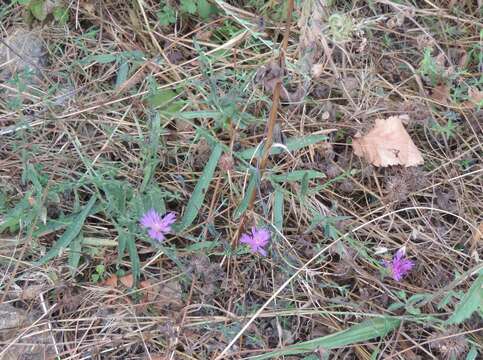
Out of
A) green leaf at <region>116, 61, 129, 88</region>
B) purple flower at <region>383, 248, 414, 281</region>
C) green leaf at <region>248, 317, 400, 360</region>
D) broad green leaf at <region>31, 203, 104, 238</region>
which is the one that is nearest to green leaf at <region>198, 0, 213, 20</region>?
green leaf at <region>116, 61, 129, 88</region>

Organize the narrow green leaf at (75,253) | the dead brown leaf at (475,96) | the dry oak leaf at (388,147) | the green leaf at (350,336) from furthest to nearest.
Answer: the dead brown leaf at (475,96)
the dry oak leaf at (388,147)
the narrow green leaf at (75,253)
the green leaf at (350,336)

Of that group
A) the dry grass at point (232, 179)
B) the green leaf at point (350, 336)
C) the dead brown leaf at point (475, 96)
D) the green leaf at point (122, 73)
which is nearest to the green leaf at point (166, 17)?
the dry grass at point (232, 179)

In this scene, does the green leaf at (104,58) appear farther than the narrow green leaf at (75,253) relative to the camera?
Yes

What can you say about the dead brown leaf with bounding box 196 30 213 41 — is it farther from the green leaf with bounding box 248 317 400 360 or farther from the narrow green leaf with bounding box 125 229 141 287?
the green leaf with bounding box 248 317 400 360

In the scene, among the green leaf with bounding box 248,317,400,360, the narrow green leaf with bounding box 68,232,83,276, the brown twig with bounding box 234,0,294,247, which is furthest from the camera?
the narrow green leaf with bounding box 68,232,83,276

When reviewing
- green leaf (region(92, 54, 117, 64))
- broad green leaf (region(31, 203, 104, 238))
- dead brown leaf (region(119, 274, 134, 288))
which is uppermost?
green leaf (region(92, 54, 117, 64))

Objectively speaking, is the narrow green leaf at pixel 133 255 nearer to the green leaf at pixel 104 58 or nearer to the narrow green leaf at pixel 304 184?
the narrow green leaf at pixel 304 184

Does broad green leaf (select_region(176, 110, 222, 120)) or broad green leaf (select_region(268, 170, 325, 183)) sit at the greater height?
broad green leaf (select_region(176, 110, 222, 120))
